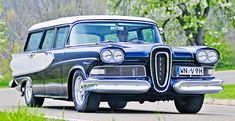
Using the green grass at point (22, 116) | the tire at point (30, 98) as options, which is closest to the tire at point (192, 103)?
the tire at point (30, 98)

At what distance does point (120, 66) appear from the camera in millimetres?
11312

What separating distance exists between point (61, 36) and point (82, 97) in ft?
6.37

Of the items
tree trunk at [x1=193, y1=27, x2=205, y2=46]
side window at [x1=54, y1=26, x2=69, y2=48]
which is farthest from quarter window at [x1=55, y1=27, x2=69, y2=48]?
tree trunk at [x1=193, y1=27, x2=205, y2=46]

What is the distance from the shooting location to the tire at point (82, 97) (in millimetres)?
11484

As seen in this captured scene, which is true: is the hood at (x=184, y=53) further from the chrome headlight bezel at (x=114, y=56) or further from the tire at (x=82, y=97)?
the tire at (x=82, y=97)

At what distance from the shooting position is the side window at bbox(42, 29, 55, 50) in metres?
13.9

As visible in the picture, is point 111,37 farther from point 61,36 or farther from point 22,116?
point 22,116

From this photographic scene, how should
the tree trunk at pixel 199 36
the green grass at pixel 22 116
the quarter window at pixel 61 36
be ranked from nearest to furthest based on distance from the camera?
1. the green grass at pixel 22 116
2. the quarter window at pixel 61 36
3. the tree trunk at pixel 199 36

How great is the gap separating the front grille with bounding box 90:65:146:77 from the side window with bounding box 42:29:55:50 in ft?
8.72

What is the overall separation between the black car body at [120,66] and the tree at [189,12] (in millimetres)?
13699

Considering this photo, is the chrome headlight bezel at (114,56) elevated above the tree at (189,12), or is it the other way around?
the chrome headlight bezel at (114,56)

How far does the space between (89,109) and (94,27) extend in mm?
1808

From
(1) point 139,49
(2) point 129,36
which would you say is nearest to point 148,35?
(2) point 129,36

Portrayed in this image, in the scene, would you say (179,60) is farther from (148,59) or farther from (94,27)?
(94,27)
